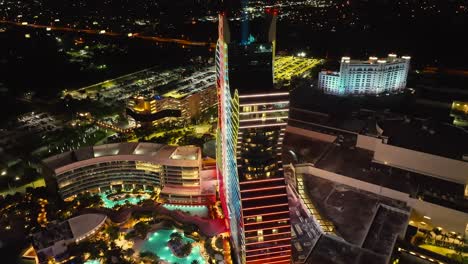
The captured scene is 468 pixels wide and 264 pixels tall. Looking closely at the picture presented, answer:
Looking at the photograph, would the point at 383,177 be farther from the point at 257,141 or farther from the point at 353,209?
the point at 257,141

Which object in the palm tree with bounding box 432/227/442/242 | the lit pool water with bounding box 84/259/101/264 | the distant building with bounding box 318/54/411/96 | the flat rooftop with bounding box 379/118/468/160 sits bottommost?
the lit pool water with bounding box 84/259/101/264

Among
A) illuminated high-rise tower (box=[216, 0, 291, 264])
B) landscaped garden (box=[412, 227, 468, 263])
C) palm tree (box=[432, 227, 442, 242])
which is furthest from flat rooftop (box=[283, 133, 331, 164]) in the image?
illuminated high-rise tower (box=[216, 0, 291, 264])

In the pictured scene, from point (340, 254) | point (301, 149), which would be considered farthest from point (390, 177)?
point (340, 254)

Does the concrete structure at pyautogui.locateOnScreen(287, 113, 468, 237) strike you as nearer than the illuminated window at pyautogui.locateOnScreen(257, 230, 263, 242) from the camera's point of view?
No

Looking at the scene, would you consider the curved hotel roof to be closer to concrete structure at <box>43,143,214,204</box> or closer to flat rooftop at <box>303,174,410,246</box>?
concrete structure at <box>43,143,214,204</box>

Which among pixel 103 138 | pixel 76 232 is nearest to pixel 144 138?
pixel 103 138

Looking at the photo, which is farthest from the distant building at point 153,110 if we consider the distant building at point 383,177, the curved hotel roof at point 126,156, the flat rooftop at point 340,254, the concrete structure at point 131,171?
the flat rooftop at point 340,254

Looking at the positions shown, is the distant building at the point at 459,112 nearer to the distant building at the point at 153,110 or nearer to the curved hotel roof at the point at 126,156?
the curved hotel roof at the point at 126,156

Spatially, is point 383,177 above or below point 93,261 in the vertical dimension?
above
